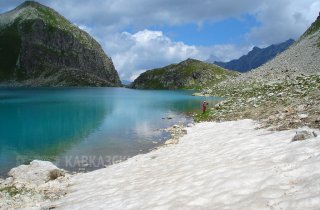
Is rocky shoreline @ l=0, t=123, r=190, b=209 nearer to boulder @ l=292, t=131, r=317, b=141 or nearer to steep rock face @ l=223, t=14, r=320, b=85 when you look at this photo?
boulder @ l=292, t=131, r=317, b=141

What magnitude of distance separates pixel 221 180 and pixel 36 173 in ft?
43.4

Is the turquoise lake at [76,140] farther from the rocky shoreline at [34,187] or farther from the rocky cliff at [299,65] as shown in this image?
the rocky cliff at [299,65]

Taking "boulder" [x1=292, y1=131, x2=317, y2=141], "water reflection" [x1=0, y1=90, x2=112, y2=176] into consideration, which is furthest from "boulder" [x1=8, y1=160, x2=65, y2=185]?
"boulder" [x1=292, y1=131, x2=317, y2=141]

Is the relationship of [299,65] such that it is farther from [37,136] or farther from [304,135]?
[304,135]

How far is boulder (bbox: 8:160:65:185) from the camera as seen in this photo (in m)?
22.0

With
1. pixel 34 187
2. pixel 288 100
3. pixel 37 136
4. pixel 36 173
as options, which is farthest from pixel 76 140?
pixel 288 100

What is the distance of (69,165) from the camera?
96.0 feet

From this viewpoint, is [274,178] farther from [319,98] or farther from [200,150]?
[319,98]

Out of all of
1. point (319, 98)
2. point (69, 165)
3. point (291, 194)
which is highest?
point (319, 98)

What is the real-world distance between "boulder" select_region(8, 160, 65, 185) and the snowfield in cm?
151

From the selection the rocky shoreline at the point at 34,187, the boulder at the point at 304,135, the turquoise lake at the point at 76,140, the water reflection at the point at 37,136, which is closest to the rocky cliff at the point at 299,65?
the turquoise lake at the point at 76,140

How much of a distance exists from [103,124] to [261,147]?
39.0 m

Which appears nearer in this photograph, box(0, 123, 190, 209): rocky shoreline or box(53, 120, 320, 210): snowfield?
box(53, 120, 320, 210): snowfield

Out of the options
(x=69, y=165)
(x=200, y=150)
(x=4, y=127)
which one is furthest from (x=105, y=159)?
(x=4, y=127)
